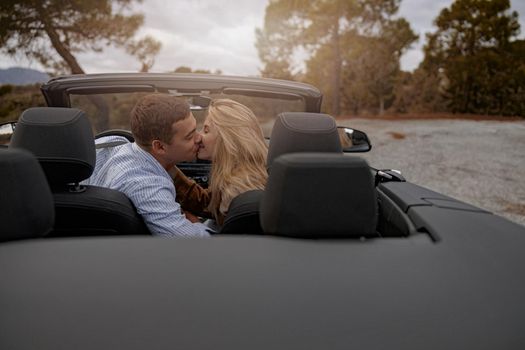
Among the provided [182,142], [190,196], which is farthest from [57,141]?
[190,196]

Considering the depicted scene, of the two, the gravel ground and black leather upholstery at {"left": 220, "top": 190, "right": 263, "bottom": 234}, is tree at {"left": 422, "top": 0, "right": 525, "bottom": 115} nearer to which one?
the gravel ground

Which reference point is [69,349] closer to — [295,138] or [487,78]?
[295,138]

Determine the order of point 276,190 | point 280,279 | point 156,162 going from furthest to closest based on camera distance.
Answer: point 156,162 → point 276,190 → point 280,279

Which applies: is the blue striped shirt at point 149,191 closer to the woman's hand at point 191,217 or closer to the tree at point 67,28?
the woman's hand at point 191,217

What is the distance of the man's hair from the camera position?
2146mm

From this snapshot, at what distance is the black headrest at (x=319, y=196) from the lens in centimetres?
119

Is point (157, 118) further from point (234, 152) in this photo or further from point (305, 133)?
point (305, 133)

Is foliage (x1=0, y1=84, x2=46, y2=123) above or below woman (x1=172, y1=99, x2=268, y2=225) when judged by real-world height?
below

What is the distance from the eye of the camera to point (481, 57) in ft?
95.5

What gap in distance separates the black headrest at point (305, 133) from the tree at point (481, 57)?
31.1 meters

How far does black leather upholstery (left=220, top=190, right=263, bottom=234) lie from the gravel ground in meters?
6.07

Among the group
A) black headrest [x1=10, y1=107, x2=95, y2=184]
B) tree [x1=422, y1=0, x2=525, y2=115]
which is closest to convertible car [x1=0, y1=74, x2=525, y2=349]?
black headrest [x1=10, y1=107, x2=95, y2=184]

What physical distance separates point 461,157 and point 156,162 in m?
13.3

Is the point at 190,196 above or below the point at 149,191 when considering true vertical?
below
